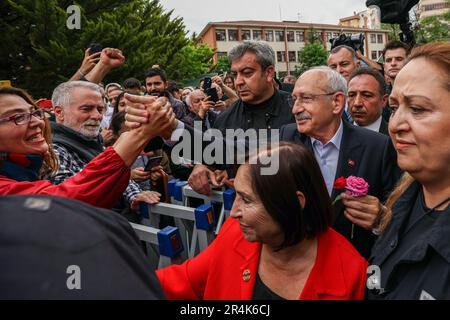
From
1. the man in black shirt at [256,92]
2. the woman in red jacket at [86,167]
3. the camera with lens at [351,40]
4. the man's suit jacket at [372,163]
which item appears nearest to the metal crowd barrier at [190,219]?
the woman in red jacket at [86,167]

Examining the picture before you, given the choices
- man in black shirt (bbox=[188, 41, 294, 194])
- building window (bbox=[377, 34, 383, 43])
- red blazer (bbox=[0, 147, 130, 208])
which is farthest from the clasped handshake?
building window (bbox=[377, 34, 383, 43])

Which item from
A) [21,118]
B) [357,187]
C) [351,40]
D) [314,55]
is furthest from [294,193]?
[314,55]

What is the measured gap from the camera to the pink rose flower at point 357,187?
1.71 m

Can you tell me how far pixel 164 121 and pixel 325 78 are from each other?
4.16ft

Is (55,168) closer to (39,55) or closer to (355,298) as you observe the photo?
(355,298)

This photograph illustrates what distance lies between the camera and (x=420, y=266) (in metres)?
1.23

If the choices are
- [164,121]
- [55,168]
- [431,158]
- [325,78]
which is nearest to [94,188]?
[164,121]

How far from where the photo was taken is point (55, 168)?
96.7 inches

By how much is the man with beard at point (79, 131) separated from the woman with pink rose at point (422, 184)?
1.71m

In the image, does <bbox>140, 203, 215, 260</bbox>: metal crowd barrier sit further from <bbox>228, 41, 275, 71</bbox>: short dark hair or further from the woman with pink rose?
<bbox>228, 41, 275, 71</bbox>: short dark hair

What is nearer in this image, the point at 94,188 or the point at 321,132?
the point at 94,188

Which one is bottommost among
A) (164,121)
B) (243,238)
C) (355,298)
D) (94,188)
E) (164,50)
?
(355,298)

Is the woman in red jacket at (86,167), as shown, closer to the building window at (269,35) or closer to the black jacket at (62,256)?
the black jacket at (62,256)

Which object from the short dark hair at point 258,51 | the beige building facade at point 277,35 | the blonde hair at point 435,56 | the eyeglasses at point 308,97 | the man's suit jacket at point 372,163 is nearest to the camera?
the blonde hair at point 435,56
